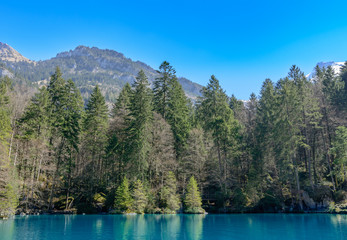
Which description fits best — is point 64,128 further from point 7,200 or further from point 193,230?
point 193,230

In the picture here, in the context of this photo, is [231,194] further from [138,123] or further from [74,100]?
[74,100]

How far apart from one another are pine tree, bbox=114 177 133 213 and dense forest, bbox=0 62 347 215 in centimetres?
14

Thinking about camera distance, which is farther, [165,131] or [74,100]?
[74,100]

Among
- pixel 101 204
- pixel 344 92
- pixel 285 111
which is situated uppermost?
pixel 344 92

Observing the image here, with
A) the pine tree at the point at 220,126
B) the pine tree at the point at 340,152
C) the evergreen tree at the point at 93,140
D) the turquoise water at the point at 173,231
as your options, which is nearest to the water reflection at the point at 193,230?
the turquoise water at the point at 173,231

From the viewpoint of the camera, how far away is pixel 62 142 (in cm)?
4056

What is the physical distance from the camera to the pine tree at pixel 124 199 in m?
35.5

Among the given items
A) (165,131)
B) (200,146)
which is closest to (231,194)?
(200,146)

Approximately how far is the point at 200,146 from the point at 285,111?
14.5 metres

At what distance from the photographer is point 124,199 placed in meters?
35.6

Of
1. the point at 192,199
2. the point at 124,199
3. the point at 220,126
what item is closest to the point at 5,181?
the point at 124,199

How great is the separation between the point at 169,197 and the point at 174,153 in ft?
25.1

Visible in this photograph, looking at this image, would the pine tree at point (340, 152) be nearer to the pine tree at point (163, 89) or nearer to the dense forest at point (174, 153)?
the dense forest at point (174, 153)

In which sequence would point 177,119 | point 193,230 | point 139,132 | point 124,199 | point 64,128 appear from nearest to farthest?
1. point 193,230
2. point 124,199
3. point 139,132
4. point 64,128
5. point 177,119
